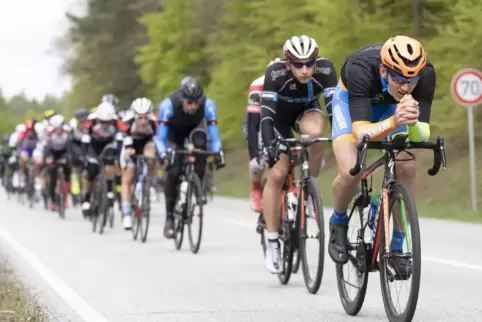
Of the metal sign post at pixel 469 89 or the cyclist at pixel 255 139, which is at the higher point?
the metal sign post at pixel 469 89

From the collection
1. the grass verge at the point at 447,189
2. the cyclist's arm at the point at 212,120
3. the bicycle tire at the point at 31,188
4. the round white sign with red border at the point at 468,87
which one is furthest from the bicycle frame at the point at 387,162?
the bicycle tire at the point at 31,188

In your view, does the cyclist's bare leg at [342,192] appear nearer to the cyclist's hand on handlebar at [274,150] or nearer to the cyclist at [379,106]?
the cyclist at [379,106]

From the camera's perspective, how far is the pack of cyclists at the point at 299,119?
718 cm

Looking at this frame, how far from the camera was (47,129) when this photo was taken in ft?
86.3

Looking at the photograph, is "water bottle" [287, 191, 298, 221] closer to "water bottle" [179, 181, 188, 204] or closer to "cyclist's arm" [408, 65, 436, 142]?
"cyclist's arm" [408, 65, 436, 142]

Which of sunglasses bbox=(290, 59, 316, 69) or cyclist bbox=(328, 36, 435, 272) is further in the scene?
sunglasses bbox=(290, 59, 316, 69)

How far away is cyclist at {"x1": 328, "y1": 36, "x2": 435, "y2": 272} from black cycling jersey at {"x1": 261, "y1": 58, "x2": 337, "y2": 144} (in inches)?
68.3

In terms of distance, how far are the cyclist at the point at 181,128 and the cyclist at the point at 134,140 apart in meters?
2.15

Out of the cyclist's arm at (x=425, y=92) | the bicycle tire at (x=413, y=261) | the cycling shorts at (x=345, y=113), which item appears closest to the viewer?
the bicycle tire at (x=413, y=261)

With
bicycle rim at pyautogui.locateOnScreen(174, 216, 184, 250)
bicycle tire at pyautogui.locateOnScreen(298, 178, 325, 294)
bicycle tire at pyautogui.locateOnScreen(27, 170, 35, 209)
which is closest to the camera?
bicycle tire at pyautogui.locateOnScreen(298, 178, 325, 294)

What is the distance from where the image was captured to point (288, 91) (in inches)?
396

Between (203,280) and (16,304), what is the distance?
2.36m

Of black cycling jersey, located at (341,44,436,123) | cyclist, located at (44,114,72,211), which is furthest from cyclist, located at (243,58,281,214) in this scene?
cyclist, located at (44,114,72,211)

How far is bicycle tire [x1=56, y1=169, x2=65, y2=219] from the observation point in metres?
23.1
